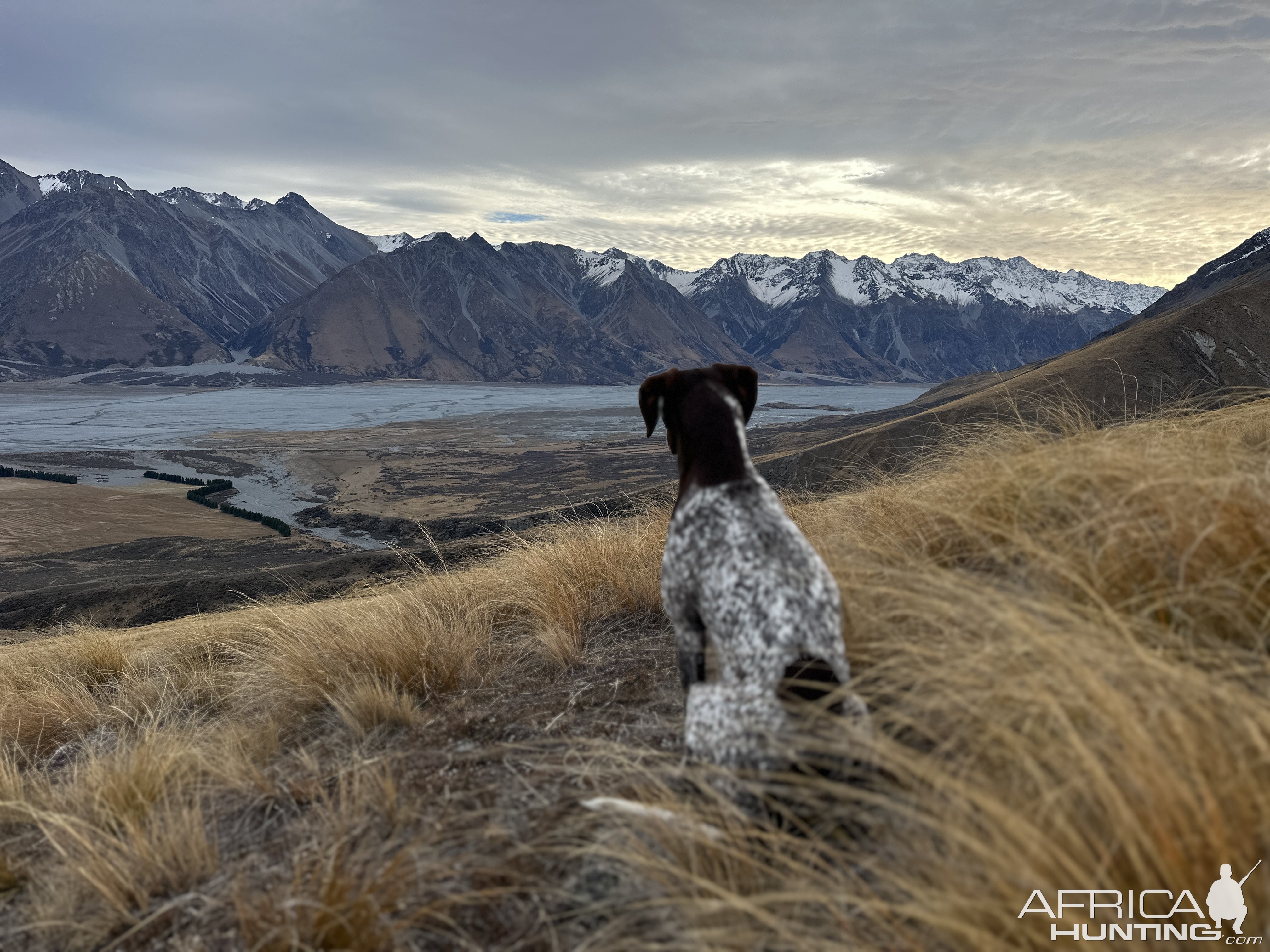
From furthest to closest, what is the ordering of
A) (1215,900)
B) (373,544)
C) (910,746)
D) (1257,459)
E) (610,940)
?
(373,544) → (1257,459) → (910,746) → (610,940) → (1215,900)

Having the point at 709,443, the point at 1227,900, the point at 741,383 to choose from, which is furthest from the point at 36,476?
the point at 1227,900

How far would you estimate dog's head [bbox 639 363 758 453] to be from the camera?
2.63 metres

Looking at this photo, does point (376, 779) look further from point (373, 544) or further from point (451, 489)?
point (451, 489)

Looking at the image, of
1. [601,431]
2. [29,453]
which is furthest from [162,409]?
[601,431]

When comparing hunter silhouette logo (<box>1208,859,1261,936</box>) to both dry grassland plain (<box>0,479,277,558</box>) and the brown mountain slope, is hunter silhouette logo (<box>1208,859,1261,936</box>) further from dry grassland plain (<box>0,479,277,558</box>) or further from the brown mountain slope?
dry grassland plain (<box>0,479,277,558</box>)

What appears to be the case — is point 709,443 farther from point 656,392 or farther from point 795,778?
point 795,778

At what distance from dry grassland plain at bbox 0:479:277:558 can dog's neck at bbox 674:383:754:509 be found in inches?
2186

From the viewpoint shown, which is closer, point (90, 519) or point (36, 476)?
point (90, 519)

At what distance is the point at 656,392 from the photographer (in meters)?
2.70

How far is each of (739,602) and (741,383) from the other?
1057 millimetres

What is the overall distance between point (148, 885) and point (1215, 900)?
2828 millimetres

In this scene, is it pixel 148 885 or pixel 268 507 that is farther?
pixel 268 507

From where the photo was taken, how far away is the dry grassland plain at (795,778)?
1.39m

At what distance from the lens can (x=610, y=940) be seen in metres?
1.66
